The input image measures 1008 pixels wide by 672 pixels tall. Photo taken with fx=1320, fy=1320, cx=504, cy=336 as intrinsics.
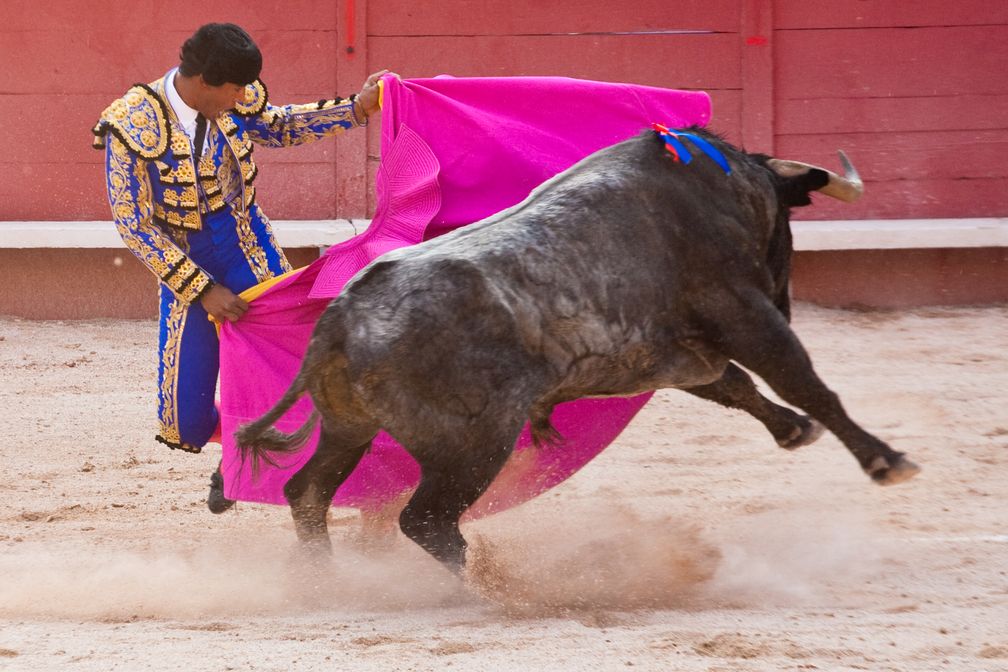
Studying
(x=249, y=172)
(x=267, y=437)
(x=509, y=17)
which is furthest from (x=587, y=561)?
(x=509, y=17)

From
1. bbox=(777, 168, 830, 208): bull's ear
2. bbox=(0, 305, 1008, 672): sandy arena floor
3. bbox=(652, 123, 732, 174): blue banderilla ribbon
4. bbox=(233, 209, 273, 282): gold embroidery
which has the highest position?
bbox=(652, 123, 732, 174): blue banderilla ribbon

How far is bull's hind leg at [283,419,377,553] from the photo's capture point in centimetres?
291

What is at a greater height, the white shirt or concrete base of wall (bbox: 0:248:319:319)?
the white shirt

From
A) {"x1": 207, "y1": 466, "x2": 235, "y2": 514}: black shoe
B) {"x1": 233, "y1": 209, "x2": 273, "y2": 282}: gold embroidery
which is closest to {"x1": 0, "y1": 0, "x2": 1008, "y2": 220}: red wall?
{"x1": 233, "y1": 209, "x2": 273, "y2": 282}: gold embroidery

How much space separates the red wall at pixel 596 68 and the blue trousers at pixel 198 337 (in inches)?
129

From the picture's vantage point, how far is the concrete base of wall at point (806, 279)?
638 cm

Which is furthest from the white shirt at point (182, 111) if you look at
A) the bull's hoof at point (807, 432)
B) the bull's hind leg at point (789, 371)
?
the bull's hoof at point (807, 432)

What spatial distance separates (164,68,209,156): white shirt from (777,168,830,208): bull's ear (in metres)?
1.41

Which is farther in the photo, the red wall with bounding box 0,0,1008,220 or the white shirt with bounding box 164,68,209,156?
the red wall with bounding box 0,0,1008,220

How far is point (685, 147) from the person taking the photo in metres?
3.05

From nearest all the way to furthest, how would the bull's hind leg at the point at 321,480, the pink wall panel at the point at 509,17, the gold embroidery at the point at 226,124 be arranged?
the bull's hind leg at the point at 321,480
the gold embroidery at the point at 226,124
the pink wall panel at the point at 509,17

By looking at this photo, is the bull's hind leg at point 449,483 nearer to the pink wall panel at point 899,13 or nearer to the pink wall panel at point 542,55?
the pink wall panel at point 542,55

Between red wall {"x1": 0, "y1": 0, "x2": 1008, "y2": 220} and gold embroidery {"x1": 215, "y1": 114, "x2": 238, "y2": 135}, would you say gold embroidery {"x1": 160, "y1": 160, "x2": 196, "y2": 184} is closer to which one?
gold embroidery {"x1": 215, "y1": 114, "x2": 238, "y2": 135}

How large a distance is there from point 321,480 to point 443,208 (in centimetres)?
77
